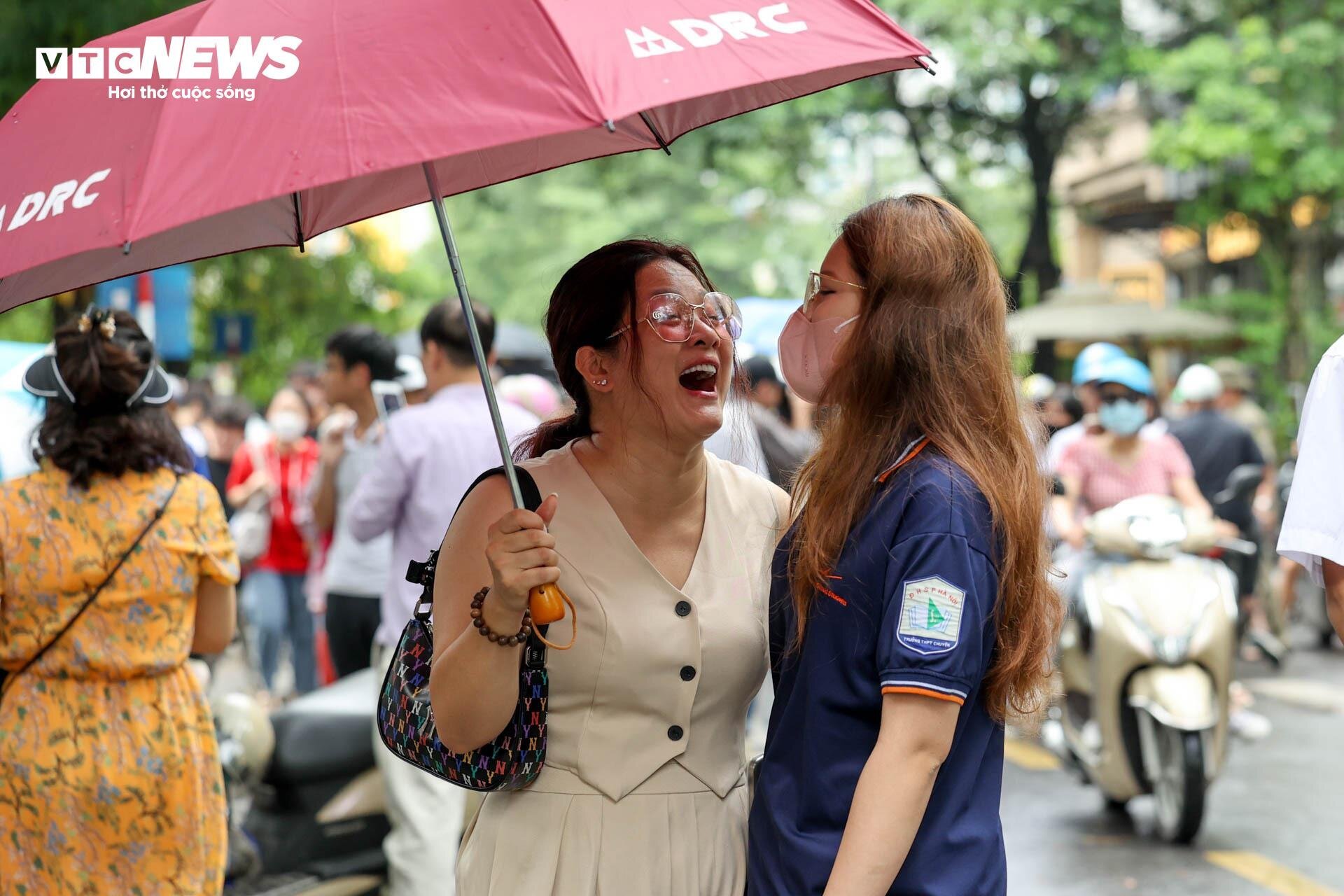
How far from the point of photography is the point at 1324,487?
3.00 m

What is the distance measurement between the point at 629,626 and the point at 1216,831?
5.38 metres

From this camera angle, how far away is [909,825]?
2273 millimetres

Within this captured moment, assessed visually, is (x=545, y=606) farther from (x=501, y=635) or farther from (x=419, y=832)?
(x=419, y=832)

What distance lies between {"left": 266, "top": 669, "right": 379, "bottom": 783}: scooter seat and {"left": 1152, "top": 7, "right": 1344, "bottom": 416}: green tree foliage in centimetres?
1464

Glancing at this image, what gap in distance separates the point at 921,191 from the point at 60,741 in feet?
8.28

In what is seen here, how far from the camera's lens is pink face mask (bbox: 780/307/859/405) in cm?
257

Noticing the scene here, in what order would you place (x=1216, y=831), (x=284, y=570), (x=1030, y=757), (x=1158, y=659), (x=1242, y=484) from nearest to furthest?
(x=1158, y=659)
(x=1216, y=831)
(x=1030, y=757)
(x=284, y=570)
(x=1242, y=484)

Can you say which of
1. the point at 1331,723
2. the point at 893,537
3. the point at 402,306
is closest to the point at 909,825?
the point at 893,537

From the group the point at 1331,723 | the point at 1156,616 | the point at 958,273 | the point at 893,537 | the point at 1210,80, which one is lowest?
the point at 1331,723

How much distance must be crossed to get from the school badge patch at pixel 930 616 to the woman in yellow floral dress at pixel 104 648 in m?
2.35

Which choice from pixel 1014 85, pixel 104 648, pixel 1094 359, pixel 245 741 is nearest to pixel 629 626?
pixel 104 648

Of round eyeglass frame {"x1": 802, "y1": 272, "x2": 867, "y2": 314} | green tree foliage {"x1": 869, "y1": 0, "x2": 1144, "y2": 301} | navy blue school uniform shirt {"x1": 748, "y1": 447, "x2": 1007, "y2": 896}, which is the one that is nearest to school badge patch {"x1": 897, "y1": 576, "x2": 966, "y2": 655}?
navy blue school uniform shirt {"x1": 748, "y1": 447, "x2": 1007, "y2": 896}

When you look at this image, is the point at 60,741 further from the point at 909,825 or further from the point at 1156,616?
the point at 1156,616

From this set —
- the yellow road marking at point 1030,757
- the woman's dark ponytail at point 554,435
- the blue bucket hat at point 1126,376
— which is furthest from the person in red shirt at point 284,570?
the woman's dark ponytail at point 554,435
